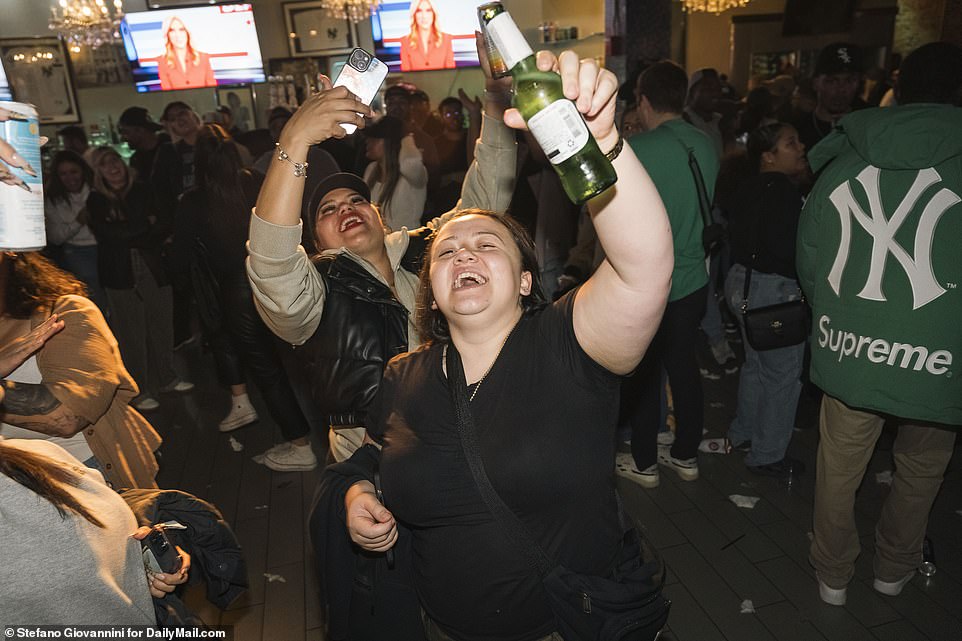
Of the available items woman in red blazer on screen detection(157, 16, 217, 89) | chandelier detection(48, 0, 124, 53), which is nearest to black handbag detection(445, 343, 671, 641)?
chandelier detection(48, 0, 124, 53)

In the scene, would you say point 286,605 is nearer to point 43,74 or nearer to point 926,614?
point 926,614

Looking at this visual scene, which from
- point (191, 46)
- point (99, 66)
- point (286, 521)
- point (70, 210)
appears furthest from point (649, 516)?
point (99, 66)

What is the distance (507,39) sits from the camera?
48.9 inches

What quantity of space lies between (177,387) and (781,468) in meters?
4.91

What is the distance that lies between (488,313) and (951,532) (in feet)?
9.83

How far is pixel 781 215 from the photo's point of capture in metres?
3.34

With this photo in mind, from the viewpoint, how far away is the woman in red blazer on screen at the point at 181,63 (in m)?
10.0

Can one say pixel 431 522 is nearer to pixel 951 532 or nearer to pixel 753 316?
pixel 753 316

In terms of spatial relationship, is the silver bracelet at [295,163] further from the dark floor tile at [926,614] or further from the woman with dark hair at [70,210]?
the woman with dark hair at [70,210]

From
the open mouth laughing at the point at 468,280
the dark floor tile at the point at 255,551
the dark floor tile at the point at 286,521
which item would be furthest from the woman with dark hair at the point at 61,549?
the dark floor tile at the point at 286,521

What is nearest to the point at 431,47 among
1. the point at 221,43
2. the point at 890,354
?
the point at 221,43

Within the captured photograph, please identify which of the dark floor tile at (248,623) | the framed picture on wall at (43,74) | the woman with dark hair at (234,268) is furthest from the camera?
the framed picture on wall at (43,74)

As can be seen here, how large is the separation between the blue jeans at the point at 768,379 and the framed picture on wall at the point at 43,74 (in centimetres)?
1111

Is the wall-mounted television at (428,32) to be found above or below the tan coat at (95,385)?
above
